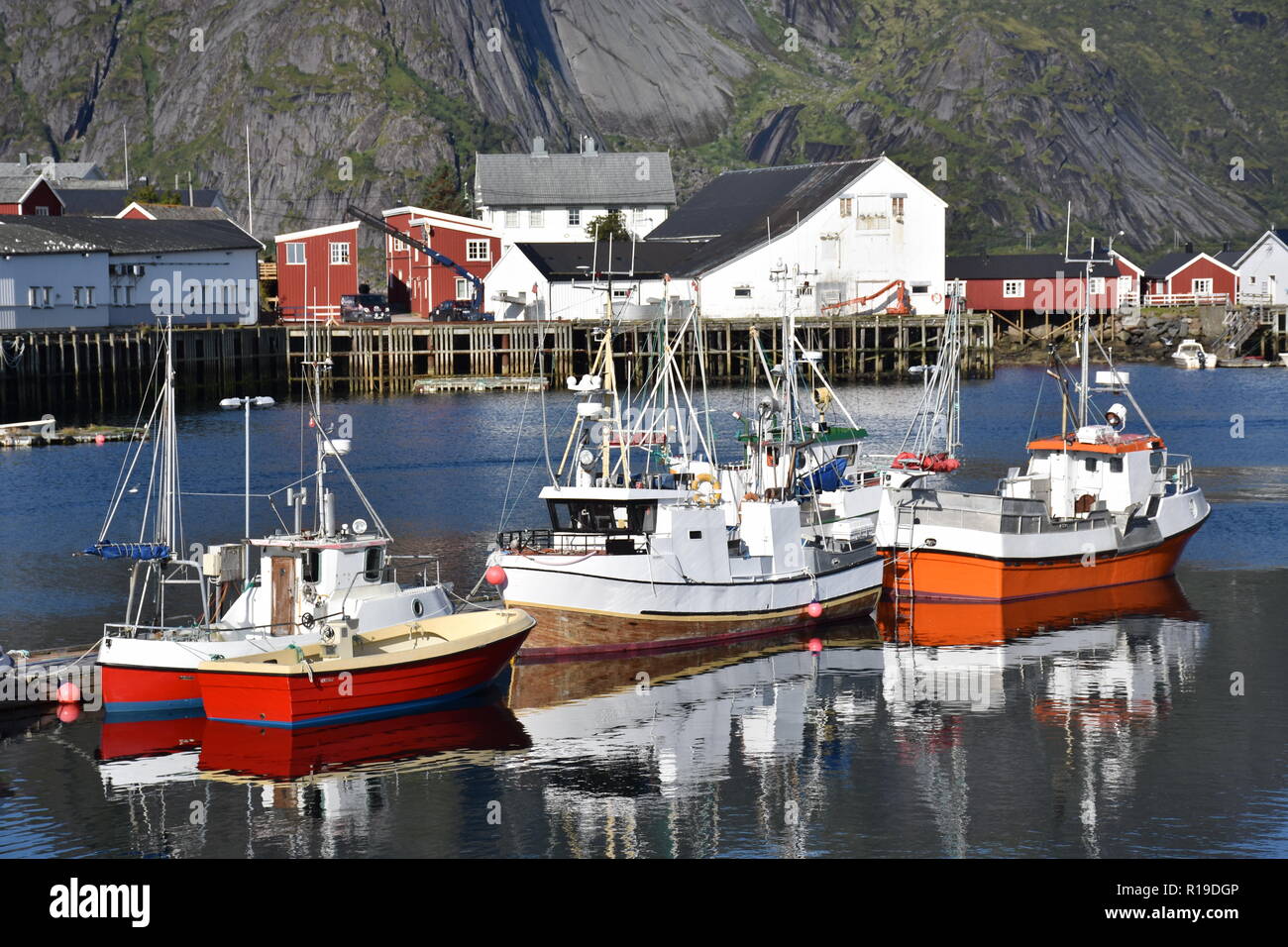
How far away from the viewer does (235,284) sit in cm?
9169

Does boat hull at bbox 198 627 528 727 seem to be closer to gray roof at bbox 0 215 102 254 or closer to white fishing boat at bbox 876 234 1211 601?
white fishing boat at bbox 876 234 1211 601

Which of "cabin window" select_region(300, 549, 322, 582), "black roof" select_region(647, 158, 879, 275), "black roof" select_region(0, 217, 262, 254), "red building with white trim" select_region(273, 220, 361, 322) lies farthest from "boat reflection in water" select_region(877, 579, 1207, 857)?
"red building with white trim" select_region(273, 220, 361, 322)

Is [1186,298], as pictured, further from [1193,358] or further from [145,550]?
[145,550]

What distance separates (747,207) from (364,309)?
23367 mm

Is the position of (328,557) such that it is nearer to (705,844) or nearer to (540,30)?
(705,844)

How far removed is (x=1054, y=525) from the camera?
125 ft

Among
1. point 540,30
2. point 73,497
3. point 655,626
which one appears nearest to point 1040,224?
point 540,30

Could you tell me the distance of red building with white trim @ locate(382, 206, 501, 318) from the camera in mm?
102812

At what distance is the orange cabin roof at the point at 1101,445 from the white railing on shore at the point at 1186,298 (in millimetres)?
75856

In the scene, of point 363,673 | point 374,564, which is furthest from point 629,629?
point 363,673

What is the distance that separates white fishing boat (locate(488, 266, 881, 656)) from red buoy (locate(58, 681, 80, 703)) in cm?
732

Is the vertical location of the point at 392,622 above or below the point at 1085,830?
above

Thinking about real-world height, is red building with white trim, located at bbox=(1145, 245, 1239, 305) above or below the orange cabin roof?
above
